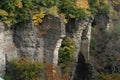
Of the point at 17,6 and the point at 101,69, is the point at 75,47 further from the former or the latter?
the point at 17,6

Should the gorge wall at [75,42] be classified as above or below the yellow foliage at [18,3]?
below

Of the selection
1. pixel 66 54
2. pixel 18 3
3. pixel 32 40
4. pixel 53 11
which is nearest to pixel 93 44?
pixel 66 54

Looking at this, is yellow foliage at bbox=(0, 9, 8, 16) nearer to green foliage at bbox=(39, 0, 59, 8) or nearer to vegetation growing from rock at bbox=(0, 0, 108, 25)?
vegetation growing from rock at bbox=(0, 0, 108, 25)

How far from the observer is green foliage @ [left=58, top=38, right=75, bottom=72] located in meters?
38.1

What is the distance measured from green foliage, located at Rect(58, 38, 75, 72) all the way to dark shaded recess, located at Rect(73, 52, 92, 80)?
15.1 feet

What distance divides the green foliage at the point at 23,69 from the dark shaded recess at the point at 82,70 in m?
10.8

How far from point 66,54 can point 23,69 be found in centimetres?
683

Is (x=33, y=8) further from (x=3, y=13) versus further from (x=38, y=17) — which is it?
(x=3, y=13)

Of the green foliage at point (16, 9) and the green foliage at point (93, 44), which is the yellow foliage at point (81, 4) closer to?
the green foliage at point (16, 9)

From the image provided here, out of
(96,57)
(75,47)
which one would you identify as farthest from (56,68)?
(96,57)

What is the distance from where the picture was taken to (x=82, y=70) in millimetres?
43781

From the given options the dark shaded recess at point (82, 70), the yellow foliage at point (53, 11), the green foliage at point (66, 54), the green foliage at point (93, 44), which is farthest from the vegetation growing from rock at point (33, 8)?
the dark shaded recess at point (82, 70)

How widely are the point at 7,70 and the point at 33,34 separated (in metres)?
3.61

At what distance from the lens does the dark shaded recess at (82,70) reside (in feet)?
141
